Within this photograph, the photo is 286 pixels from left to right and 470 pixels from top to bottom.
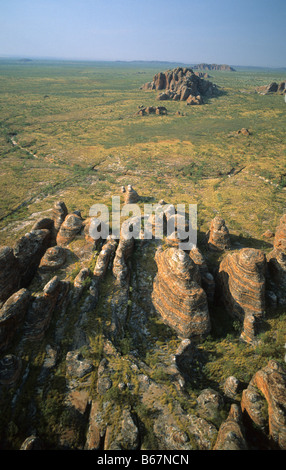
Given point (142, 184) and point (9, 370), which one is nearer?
point (9, 370)

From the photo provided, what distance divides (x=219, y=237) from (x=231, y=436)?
1276cm

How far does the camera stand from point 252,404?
9.58 meters

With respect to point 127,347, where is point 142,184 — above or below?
above

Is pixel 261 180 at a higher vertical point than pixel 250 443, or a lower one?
higher

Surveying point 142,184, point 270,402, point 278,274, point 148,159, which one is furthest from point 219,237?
point 148,159

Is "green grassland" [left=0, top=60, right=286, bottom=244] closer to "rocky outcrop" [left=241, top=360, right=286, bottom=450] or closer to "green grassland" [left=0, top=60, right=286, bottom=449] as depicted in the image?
"green grassland" [left=0, top=60, right=286, bottom=449]

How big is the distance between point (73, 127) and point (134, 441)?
71.5 m

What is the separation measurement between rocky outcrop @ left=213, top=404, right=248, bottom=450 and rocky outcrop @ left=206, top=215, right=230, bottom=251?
11672mm

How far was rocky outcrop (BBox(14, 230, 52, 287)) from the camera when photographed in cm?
1541

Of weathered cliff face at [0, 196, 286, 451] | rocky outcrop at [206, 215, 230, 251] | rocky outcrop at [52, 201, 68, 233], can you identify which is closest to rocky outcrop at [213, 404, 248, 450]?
weathered cliff face at [0, 196, 286, 451]

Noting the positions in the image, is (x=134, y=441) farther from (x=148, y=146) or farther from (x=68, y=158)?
(x=148, y=146)

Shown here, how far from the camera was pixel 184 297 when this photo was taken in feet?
42.6

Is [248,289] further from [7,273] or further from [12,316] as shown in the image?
[7,273]
